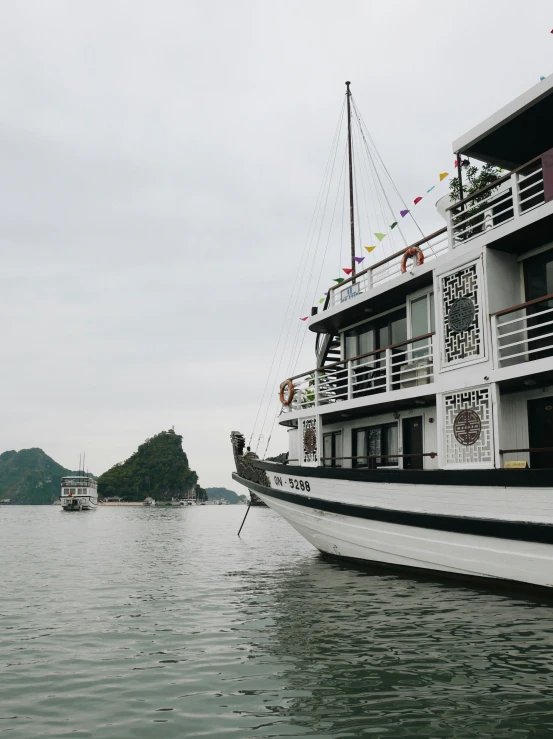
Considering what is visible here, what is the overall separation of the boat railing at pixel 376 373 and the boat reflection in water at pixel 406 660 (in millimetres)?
3864

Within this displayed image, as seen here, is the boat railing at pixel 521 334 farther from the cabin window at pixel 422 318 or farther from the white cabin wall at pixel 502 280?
the cabin window at pixel 422 318

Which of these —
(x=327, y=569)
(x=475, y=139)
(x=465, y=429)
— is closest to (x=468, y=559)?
(x=465, y=429)

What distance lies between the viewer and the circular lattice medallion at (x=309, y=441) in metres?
14.0

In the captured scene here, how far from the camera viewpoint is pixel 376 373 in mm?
13875

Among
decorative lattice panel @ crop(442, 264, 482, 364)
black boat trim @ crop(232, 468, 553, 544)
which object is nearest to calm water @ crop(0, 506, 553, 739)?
black boat trim @ crop(232, 468, 553, 544)

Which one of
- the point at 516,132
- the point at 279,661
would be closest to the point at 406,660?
the point at 279,661

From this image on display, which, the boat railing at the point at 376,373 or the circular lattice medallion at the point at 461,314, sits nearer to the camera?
the circular lattice medallion at the point at 461,314

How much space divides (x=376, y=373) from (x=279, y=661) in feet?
26.8

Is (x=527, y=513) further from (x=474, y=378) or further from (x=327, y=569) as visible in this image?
(x=327, y=569)

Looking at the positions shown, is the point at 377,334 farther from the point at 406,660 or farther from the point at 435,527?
the point at 406,660

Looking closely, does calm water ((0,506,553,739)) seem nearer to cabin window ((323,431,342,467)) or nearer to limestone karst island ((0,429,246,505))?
cabin window ((323,431,342,467))

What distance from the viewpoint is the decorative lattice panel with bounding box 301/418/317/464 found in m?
14.0

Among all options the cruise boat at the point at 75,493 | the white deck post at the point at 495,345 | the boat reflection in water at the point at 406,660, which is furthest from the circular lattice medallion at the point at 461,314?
the cruise boat at the point at 75,493

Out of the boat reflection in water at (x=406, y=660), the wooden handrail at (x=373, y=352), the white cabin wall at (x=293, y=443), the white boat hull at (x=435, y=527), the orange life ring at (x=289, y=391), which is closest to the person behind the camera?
the boat reflection in water at (x=406, y=660)
